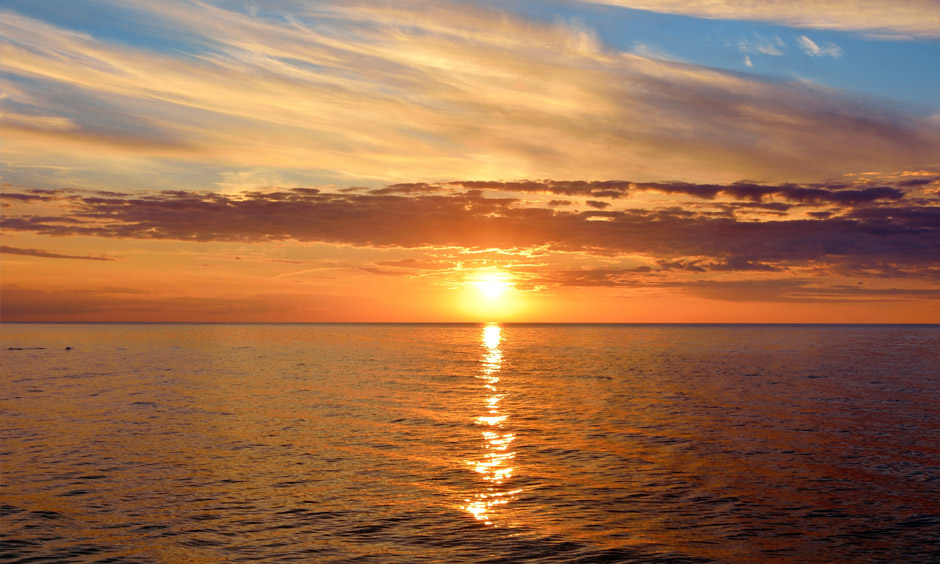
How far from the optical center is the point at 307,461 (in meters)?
27.6

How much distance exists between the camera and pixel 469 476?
997 inches

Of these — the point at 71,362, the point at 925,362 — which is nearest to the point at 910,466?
the point at 925,362

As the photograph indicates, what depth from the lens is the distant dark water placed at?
1788 centimetres

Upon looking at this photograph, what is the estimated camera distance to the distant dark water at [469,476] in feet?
58.6

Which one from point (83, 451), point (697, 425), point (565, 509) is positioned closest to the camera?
point (565, 509)

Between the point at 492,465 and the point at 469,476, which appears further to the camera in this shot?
the point at 492,465

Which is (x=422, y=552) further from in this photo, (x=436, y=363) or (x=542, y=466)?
(x=436, y=363)

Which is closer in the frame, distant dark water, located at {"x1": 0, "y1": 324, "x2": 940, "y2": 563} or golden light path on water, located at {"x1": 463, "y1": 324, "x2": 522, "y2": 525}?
distant dark water, located at {"x1": 0, "y1": 324, "x2": 940, "y2": 563}

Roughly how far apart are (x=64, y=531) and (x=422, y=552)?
10054 millimetres

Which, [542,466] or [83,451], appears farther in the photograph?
[83,451]

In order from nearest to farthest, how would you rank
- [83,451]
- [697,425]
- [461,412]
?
[83,451] → [697,425] → [461,412]

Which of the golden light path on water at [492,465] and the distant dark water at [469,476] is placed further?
the golden light path on water at [492,465]

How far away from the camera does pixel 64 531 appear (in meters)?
18.8

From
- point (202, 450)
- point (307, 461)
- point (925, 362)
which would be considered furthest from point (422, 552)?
point (925, 362)
